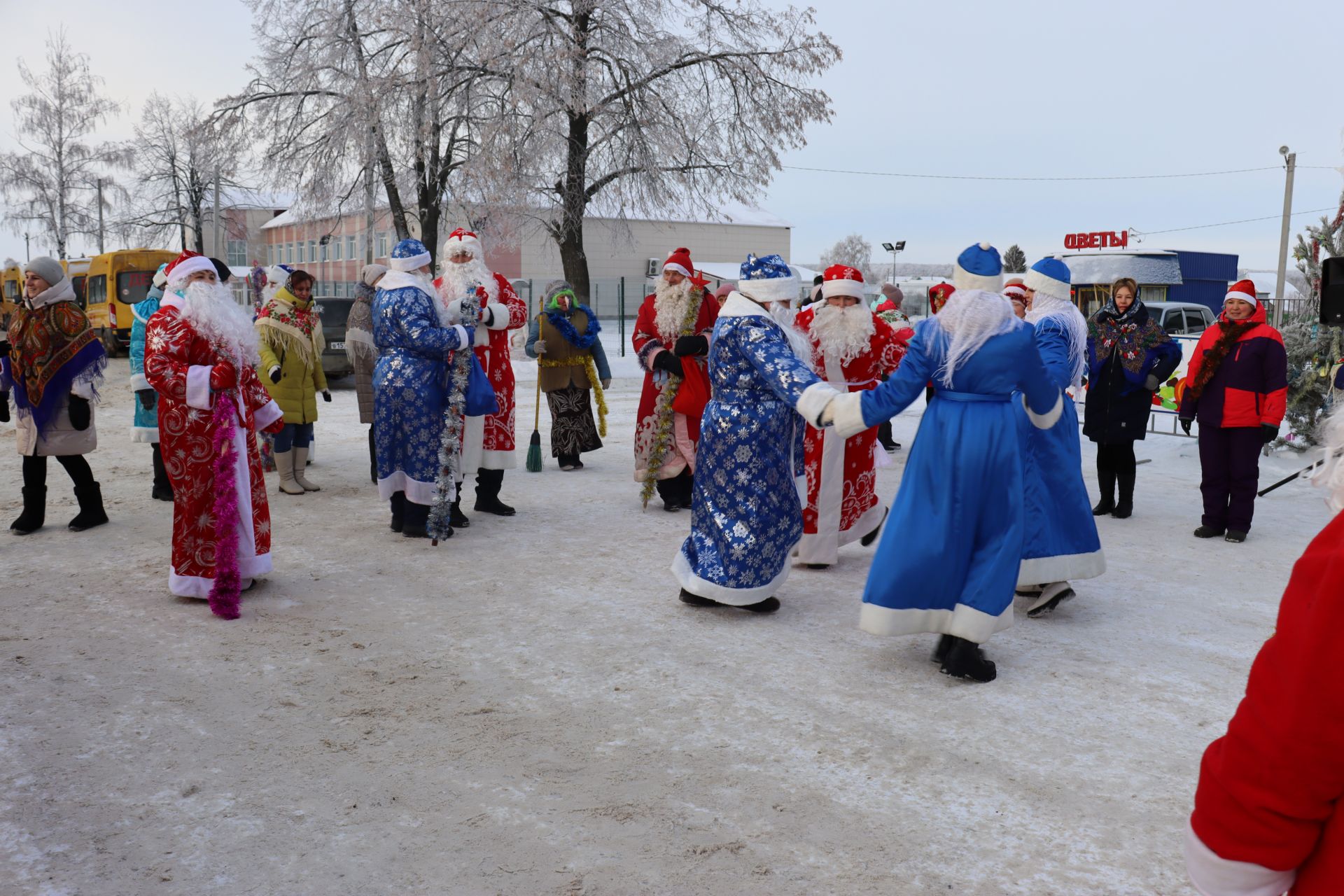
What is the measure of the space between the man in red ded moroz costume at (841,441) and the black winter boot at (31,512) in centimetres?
490

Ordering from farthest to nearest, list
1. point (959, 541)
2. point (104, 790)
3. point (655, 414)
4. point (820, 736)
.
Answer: point (655, 414), point (959, 541), point (820, 736), point (104, 790)

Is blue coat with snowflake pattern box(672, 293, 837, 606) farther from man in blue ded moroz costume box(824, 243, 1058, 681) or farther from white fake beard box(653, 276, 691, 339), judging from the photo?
white fake beard box(653, 276, 691, 339)

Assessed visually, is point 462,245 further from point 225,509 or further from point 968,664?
point 968,664

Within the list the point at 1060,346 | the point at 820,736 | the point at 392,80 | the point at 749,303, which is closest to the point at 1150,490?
the point at 1060,346

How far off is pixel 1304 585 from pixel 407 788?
9.25 ft

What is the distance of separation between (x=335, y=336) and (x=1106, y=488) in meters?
12.5

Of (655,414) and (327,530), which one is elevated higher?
(655,414)

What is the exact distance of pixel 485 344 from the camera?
703cm

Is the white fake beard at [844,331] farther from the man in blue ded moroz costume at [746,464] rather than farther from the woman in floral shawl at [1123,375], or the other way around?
the woman in floral shawl at [1123,375]

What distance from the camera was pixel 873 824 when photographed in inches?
124

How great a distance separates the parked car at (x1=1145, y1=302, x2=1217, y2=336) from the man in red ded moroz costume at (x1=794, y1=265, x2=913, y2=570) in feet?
46.7

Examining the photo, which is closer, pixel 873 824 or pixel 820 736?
pixel 873 824

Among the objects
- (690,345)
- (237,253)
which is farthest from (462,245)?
(237,253)

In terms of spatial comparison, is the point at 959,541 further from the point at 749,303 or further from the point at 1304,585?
the point at 1304,585
